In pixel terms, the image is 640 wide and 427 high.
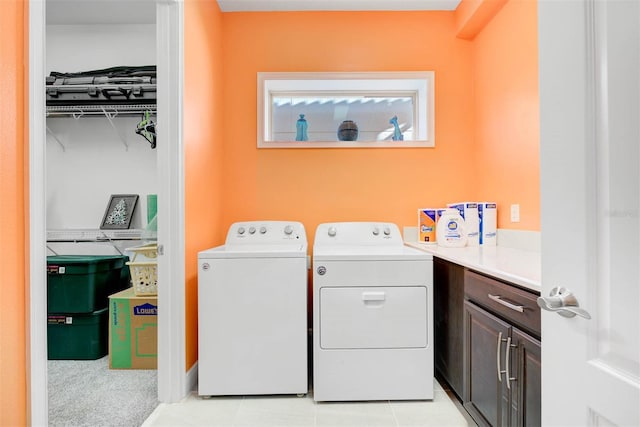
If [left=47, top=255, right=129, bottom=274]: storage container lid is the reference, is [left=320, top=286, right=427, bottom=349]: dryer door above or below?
below

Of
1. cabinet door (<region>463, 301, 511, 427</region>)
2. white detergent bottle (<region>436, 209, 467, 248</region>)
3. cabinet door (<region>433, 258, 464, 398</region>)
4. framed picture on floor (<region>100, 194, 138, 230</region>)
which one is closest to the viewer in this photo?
cabinet door (<region>463, 301, 511, 427</region>)

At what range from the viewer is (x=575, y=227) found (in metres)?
0.63

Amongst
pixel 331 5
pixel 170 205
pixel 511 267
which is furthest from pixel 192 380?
pixel 331 5

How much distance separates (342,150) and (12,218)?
6.75ft

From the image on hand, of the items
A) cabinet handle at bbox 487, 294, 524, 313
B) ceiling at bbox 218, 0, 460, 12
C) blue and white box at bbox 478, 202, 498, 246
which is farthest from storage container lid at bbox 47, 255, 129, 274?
blue and white box at bbox 478, 202, 498, 246

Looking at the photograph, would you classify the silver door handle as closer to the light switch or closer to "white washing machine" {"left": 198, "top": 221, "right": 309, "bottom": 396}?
"white washing machine" {"left": 198, "top": 221, "right": 309, "bottom": 396}

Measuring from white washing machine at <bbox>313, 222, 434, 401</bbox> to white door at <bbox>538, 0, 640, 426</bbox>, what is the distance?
1108mm

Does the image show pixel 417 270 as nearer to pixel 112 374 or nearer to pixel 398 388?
pixel 398 388

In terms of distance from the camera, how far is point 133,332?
86.6 inches

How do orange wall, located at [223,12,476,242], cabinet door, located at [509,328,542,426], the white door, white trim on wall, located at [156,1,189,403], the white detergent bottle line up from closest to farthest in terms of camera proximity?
the white door, cabinet door, located at [509,328,542,426], white trim on wall, located at [156,1,189,403], the white detergent bottle, orange wall, located at [223,12,476,242]

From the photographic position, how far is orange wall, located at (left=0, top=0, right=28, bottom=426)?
804 mm

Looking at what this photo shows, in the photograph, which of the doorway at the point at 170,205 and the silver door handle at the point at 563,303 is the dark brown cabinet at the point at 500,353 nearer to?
the silver door handle at the point at 563,303

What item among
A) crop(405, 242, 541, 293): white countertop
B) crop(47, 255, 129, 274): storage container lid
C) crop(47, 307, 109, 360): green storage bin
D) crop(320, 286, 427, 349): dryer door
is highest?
crop(405, 242, 541, 293): white countertop

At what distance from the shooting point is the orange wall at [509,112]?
6.22 feet
